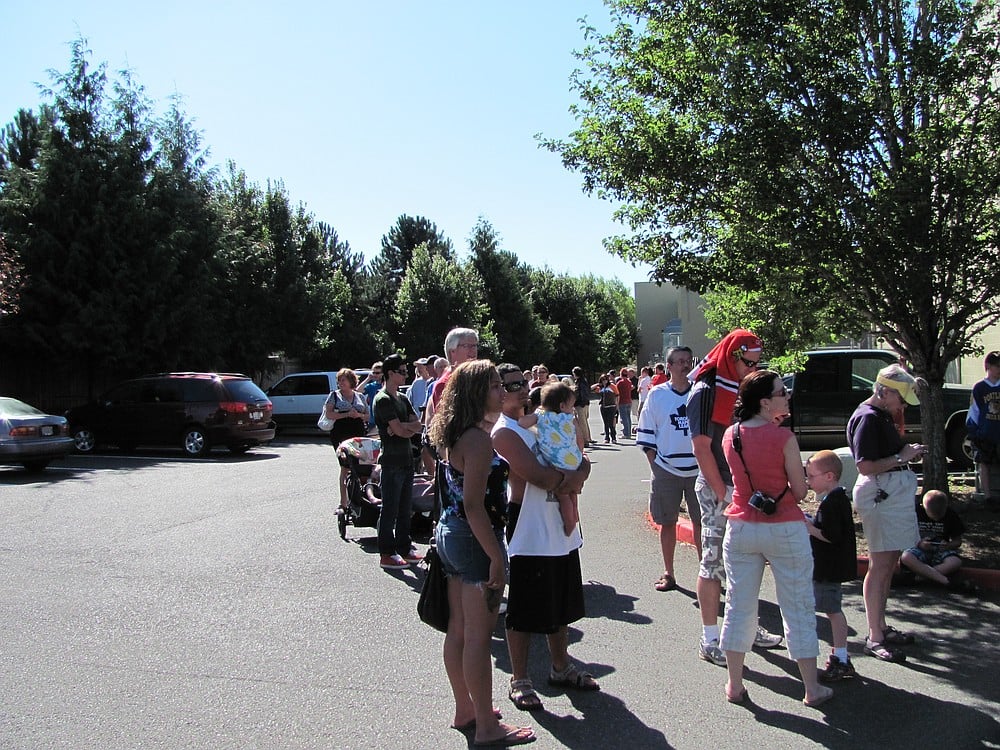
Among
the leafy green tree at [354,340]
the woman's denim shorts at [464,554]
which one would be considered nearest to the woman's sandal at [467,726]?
the woman's denim shorts at [464,554]

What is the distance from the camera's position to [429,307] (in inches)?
1400

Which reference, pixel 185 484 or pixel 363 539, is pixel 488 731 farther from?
pixel 185 484

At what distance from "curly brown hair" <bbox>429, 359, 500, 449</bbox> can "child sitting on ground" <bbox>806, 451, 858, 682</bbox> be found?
2079mm

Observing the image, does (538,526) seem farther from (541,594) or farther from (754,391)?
(754,391)

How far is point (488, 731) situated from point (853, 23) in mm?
7165

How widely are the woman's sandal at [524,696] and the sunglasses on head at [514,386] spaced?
155cm

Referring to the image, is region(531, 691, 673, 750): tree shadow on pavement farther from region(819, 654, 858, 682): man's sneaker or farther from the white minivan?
the white minivan

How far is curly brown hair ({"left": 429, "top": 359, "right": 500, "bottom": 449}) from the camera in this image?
3922 millimetres

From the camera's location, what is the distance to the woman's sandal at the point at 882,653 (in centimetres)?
505

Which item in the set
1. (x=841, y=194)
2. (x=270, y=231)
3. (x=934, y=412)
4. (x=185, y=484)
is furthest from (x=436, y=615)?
(x=270, y=231)

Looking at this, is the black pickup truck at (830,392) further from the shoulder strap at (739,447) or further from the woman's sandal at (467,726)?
the woman's sandal at (467,726)

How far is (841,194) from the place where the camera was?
7.88 metres

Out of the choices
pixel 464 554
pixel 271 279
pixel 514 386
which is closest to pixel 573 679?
pixel 464 554

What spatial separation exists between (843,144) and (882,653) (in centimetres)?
479
